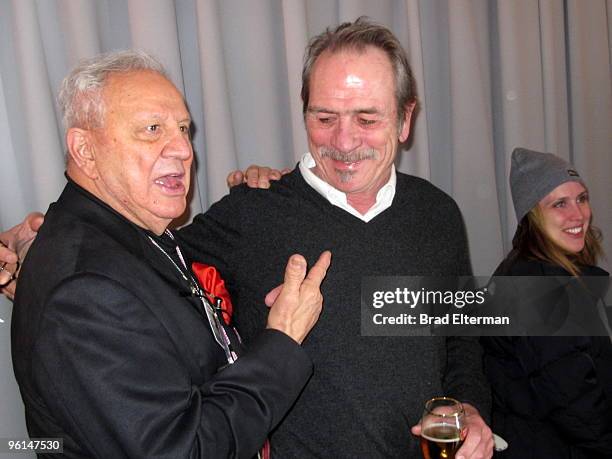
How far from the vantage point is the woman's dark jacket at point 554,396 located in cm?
170

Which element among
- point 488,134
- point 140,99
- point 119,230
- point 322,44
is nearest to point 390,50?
point 322,44

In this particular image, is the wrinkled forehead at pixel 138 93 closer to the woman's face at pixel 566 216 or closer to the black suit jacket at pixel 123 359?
the black suit jacket at pixel 123 359

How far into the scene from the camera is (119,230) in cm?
100

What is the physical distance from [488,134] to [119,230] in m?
1.90

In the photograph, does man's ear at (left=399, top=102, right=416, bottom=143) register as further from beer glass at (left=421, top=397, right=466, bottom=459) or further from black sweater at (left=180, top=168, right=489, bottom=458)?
beer glass at (left=421, top=397, right=466, bottom=459)

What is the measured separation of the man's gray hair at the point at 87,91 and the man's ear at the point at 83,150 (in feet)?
0.05

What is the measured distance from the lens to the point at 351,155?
4.74 ft

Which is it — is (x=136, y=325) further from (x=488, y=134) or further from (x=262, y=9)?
(x=488, y=134)

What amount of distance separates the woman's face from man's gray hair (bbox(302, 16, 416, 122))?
0.88 metres

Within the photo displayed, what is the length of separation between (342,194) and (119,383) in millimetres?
833

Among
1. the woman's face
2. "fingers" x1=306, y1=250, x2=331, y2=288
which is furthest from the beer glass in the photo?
the woman's face

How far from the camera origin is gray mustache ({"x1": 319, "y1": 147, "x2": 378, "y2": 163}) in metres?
1.44

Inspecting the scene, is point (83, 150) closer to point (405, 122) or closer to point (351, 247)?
point (351, 247)

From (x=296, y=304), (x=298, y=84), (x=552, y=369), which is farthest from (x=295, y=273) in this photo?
(x=298, y=84)
